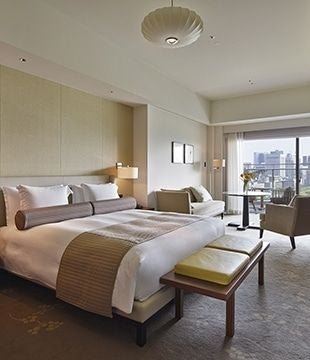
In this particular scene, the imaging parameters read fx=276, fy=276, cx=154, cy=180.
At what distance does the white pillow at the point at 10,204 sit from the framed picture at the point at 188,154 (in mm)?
4327

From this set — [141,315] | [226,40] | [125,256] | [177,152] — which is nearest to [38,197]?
[125,256]

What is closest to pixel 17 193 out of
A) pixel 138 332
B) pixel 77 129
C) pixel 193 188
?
pixel 77 129

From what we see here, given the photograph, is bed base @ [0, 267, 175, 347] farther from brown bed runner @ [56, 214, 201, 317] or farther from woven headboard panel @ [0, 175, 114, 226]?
woven headboard panel @ [0, 175, 114, 226]

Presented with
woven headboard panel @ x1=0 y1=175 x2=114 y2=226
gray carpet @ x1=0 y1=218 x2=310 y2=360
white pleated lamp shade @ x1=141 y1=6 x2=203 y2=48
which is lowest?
gray carpet @ x1=0 y1=218 x2=310 y2=360

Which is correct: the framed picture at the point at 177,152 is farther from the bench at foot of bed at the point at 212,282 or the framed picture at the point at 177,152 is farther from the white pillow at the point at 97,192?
the bench at foot of bed at the point at 212,282

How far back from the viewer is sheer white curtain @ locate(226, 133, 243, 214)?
303 inches

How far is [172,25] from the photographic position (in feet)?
7.72

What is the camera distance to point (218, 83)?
5.91 meters

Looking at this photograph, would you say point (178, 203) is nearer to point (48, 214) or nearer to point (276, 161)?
point (48, 214)

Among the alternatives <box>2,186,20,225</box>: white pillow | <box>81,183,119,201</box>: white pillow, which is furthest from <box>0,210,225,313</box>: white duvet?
<box>81,183,119,201</box>: white pillow

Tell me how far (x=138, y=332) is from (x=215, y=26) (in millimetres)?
3563

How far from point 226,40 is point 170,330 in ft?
12.2

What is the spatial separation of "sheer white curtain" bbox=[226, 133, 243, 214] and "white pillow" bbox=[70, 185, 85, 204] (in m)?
4.90

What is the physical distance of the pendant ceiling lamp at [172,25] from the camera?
233 cm
